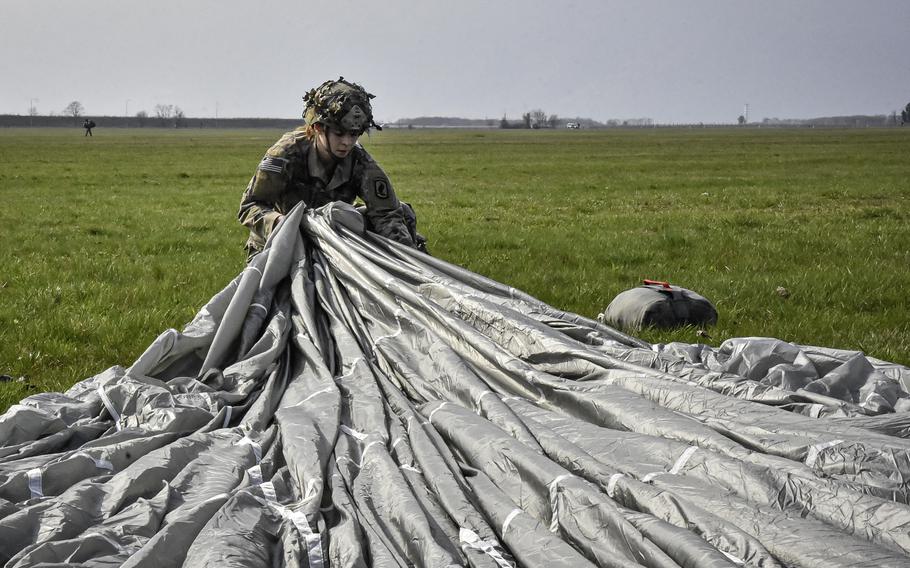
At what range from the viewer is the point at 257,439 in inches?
153

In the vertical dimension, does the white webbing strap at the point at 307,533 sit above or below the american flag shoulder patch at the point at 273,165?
below

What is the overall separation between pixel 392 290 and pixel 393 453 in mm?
1567

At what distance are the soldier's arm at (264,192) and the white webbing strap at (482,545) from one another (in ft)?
13.1

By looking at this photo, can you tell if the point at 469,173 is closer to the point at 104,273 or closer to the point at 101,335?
the point at 104,273

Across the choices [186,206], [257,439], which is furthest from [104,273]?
[186,206]

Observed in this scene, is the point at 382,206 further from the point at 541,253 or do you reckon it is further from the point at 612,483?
the point at 541,253

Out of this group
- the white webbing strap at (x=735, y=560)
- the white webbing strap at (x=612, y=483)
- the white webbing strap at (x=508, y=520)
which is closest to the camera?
the white webbing strap at (x=735, y=560)

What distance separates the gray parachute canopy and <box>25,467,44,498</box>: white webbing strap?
29mm

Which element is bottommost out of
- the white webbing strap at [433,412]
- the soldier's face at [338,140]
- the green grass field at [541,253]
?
the green grass field at [541,253]

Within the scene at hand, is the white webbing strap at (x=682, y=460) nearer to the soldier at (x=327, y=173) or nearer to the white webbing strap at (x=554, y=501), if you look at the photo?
the white webbing strap at (x=554, y=501)

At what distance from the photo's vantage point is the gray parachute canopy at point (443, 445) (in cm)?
284

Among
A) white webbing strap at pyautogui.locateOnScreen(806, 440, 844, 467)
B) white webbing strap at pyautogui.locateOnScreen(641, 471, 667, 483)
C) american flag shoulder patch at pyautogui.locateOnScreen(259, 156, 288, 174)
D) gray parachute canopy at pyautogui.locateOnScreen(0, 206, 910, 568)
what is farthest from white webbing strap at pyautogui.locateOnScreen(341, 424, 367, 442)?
american flag shoulder patch at pyautogui.locateOnScreen(259, 156, 288, 174)

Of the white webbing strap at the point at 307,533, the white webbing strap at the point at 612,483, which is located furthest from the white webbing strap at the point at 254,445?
the white webbing strap at the point at 612,483

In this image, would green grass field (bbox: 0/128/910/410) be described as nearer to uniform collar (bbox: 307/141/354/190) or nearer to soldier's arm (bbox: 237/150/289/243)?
soldier's arm (bbox: 237/150/289/243)
